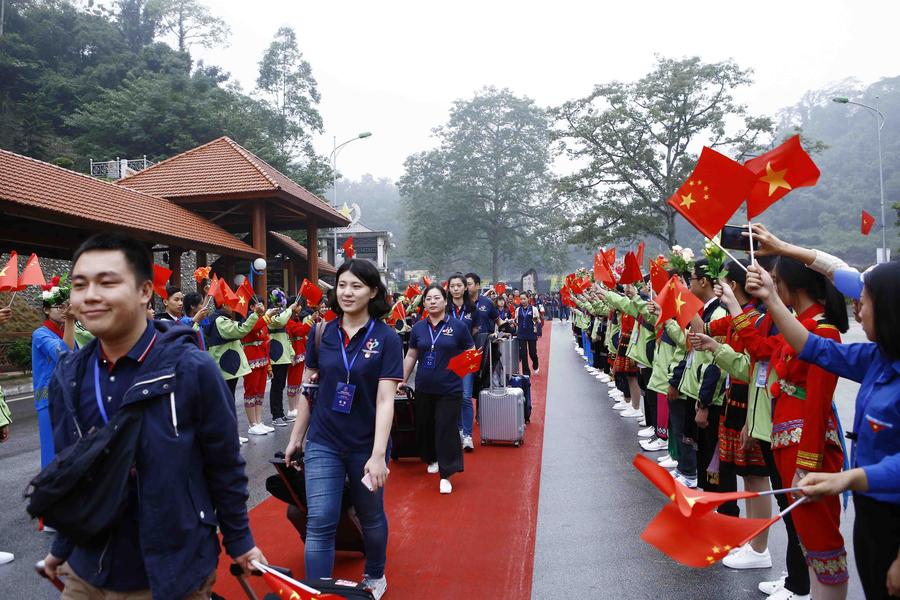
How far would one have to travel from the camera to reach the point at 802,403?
2867mm

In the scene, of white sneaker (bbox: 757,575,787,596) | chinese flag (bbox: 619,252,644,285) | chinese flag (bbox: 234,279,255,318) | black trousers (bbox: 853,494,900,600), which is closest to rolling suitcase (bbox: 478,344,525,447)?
chinese flag (bbox: 619,252,644,285)

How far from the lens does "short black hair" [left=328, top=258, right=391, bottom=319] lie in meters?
3.39

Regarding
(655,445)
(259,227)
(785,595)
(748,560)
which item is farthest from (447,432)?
(259,227)

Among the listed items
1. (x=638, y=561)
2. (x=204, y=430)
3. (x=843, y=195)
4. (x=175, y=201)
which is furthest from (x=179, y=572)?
(x=843, y=195)

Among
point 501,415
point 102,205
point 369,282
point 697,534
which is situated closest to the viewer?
point 697,534

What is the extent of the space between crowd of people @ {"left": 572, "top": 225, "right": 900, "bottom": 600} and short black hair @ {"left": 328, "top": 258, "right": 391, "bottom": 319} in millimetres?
1765

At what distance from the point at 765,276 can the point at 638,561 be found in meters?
2.44

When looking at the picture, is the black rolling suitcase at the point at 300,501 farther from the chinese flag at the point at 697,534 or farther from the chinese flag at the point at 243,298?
the chinese flag at the point at 243,298

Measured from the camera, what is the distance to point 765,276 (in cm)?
236

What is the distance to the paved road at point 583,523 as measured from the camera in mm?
3691

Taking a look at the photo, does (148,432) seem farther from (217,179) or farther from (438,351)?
(217,179)

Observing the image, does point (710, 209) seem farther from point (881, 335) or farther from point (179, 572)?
point (179, 572)

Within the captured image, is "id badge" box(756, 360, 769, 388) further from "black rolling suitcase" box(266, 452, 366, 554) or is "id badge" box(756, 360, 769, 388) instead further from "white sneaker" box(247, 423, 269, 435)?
"white sneaker" box(247, 423, 269, 435)

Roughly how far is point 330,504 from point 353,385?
60 cm
